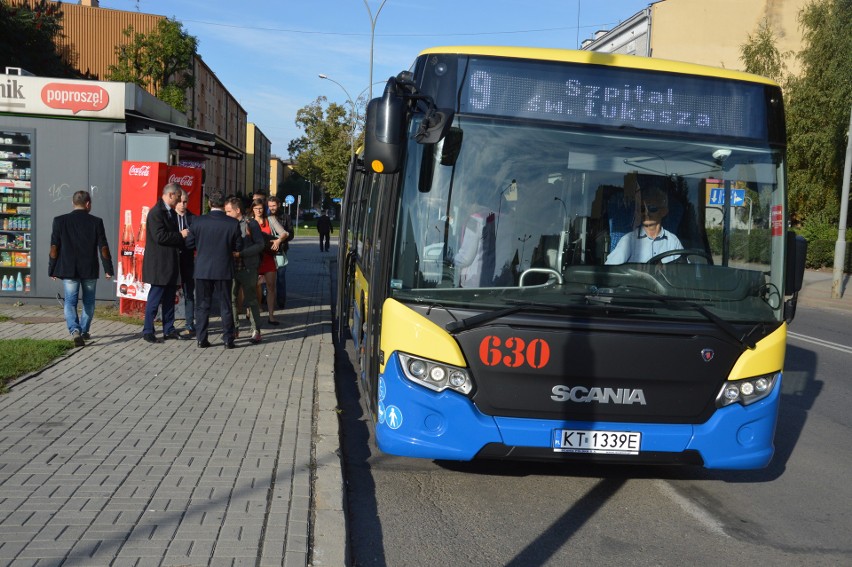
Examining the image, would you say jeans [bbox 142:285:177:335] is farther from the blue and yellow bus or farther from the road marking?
the road marking

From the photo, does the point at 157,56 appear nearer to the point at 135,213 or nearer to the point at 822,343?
the point at 135,213

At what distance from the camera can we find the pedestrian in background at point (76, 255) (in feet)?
32.3

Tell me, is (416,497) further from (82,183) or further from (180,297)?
(82,183)

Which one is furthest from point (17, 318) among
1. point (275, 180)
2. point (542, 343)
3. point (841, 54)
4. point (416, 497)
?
point (275, 180)

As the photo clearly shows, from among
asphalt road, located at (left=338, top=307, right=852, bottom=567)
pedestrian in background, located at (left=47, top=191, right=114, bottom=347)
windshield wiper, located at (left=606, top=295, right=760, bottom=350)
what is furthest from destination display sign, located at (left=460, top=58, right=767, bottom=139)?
pedestrian in background, located at (left=47, top=191, right=114, bottom=347)

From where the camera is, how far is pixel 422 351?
5.19 metres

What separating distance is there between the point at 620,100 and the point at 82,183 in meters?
9.90

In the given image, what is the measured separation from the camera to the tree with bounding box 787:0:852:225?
32562mm

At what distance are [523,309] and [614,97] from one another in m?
1.54

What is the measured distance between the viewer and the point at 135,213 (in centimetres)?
1164

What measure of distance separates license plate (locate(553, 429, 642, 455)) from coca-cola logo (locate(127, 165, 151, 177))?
320 inches

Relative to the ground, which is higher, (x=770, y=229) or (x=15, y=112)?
(x=15, y=112)

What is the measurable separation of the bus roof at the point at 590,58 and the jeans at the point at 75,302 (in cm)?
613

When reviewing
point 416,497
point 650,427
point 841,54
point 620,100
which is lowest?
point 416,497
